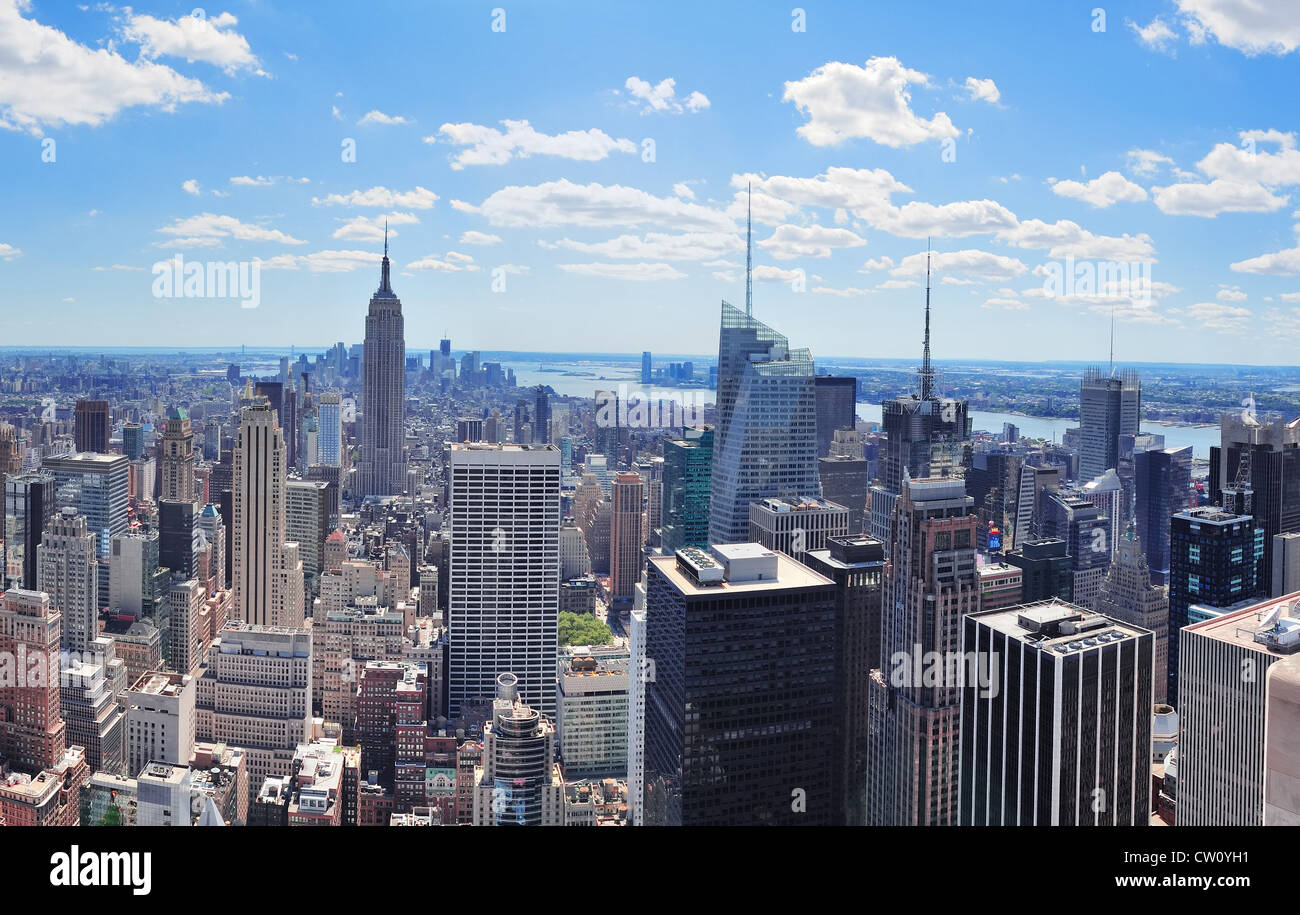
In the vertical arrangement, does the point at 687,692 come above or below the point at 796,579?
below

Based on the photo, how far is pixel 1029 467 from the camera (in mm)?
14680

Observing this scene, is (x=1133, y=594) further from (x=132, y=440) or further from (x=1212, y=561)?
(x=132, y=440)

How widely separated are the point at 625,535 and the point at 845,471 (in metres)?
3.58

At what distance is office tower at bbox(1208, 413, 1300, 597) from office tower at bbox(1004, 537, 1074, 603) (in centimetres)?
222

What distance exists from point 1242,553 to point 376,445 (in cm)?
1328

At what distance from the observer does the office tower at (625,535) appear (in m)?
15.7

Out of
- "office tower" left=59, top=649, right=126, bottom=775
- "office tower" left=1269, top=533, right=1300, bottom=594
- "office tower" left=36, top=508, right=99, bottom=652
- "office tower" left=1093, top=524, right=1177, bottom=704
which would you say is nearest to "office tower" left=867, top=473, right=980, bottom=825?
"office tower" left=1093, top=524, right=1177, bottom=704

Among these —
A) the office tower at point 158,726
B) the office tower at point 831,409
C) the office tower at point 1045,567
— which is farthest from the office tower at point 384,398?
the office tower at point 1045,567

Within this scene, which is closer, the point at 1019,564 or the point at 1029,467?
the point at 1019,564

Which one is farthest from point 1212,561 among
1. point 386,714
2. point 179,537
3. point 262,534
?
point 179,537

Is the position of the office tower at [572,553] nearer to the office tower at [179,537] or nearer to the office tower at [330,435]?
the office tower at [330,435]

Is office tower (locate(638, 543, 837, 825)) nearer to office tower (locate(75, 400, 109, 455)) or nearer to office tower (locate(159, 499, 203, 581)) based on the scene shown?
office tower (locate(75, 400, 109, 455))
